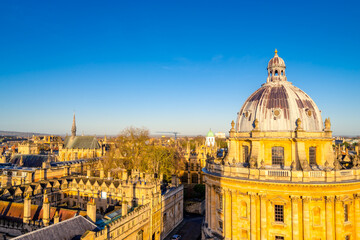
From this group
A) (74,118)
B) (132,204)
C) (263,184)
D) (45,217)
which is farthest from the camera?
(74,118)

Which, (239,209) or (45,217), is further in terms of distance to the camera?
(239,209)

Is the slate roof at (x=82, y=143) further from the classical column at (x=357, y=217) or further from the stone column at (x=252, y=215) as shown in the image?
the classical column at (x=357, y=217)

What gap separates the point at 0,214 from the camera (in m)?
28.8

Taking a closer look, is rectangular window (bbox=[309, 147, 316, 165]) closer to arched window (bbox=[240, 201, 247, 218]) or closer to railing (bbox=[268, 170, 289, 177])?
railing (bbox=[268, 170, 289, 177])

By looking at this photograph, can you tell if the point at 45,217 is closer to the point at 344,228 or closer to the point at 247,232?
the point at 247,232

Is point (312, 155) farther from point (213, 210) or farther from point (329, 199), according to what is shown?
point (213, 210)

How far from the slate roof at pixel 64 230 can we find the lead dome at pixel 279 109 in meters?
20.4

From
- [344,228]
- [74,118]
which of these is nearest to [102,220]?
[344,228]

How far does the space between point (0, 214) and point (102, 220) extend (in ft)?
37.8

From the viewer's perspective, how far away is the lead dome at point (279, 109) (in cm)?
3031

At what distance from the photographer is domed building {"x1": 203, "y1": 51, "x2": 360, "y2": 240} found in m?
26.0

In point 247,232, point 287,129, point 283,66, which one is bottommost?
point 247,232

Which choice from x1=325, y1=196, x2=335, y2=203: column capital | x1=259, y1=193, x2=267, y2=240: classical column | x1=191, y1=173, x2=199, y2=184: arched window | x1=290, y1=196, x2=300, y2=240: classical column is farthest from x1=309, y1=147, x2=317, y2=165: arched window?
x1=191, y1=173, x2=199, y2=184: arched window

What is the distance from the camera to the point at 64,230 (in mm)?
22625
